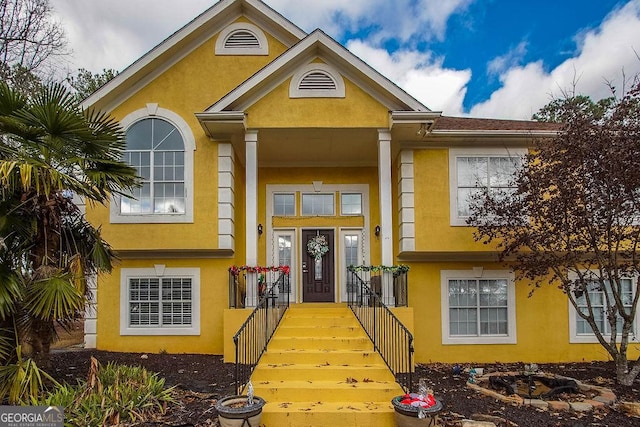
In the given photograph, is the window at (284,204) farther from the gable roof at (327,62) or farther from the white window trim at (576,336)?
the white window trim at (576,336)

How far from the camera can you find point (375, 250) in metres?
12.9

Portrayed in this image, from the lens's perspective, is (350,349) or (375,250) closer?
(350,349)

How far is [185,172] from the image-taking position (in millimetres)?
11227

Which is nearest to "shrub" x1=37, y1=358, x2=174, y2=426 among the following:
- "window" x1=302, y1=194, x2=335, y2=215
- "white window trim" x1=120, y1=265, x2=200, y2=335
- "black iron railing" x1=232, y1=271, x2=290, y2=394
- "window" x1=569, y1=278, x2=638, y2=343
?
"black iron railing" x1=232, y1=271, x2=290, y2=394

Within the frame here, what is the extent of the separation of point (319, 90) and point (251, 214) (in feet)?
10.2

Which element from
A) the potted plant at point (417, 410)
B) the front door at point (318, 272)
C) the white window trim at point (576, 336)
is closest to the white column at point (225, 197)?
the front door at point (318, 272)

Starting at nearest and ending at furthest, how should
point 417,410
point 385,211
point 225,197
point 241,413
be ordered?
point 241,413, point 417,410, point 385,211, point 225,197

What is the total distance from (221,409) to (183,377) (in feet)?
11.2

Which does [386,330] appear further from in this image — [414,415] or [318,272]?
[318,272]

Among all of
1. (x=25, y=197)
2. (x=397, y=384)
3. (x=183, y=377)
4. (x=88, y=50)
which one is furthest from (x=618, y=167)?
(x=88, y=50)

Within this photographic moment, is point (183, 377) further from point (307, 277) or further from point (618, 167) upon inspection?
point (618, 167)

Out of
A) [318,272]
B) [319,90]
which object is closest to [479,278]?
[318,272]

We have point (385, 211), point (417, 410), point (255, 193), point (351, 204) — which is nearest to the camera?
point (417, 410)

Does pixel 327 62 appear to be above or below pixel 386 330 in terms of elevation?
above
